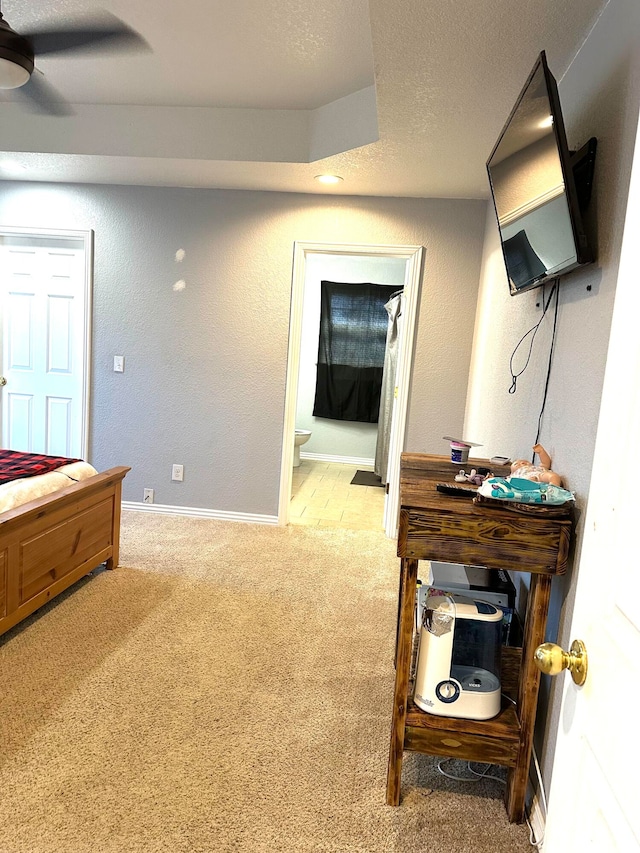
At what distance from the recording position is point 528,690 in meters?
1.60

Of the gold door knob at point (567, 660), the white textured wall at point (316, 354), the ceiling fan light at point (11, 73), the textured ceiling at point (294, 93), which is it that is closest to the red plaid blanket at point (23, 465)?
the ceiling fan light at point (11, 73)

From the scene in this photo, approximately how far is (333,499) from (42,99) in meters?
3.51

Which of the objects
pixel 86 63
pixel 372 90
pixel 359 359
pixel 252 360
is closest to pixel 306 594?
pixel 252 360

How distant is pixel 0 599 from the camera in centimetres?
232

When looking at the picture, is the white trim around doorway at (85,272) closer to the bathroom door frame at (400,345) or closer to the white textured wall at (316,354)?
the bathroom door frame at (400,345)

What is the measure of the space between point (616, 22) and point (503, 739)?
6.47 feet

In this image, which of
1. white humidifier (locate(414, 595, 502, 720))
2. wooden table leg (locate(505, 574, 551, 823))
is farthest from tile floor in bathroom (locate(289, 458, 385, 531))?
wooden table leg (locate(505, 574, 551, 823))

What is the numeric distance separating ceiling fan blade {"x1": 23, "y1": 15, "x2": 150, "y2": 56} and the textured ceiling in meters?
0.06

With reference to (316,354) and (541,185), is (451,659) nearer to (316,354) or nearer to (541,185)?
(541,185)

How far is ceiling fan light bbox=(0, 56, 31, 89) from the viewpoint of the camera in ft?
7.72

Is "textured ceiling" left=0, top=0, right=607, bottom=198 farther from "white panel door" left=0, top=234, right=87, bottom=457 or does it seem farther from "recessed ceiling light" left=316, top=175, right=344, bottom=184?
"white panel door" left=0, top=234, right=87, bottom=457

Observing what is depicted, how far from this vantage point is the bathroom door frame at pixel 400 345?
12.8 ft

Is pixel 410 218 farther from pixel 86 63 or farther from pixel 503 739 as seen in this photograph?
pixel 503 739

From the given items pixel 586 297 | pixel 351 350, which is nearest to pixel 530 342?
pixel 586 297
